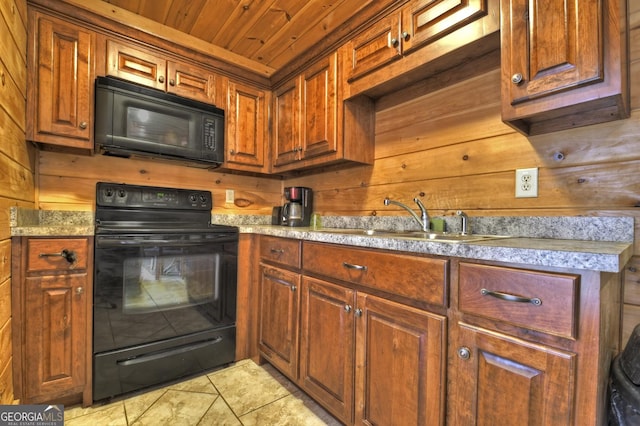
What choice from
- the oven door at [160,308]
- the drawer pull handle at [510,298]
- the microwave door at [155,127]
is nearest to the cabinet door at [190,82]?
the microwave door at [155,127]

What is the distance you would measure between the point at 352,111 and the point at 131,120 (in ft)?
4.32

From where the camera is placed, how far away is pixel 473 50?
1291 millimetres

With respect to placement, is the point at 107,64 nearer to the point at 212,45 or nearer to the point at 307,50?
the point at 212,45

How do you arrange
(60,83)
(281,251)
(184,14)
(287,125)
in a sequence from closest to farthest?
(60,83) → (281,251) → (184,14) → (287,125)

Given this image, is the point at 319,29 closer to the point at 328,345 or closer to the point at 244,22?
the point at 244,22

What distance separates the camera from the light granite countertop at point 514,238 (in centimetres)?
70

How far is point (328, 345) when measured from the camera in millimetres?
1358

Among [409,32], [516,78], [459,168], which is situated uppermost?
[409,32]

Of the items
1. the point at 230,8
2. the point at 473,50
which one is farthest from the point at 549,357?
the point at 230,8

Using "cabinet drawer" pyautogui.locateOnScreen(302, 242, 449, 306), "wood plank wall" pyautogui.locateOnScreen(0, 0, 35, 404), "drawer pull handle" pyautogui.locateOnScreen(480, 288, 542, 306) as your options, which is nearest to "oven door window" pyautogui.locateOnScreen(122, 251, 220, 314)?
"wood plank wall" pyautogui.locateOnScreen(0, 0, 35, 404)

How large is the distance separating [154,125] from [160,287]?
3.22 feet

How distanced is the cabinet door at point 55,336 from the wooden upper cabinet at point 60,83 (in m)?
0.78

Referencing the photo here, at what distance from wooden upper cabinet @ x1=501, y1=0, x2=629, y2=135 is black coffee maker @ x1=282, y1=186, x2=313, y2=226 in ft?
4.79

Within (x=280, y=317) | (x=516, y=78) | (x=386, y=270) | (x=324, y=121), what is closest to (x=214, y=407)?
(x=280, y=317)
